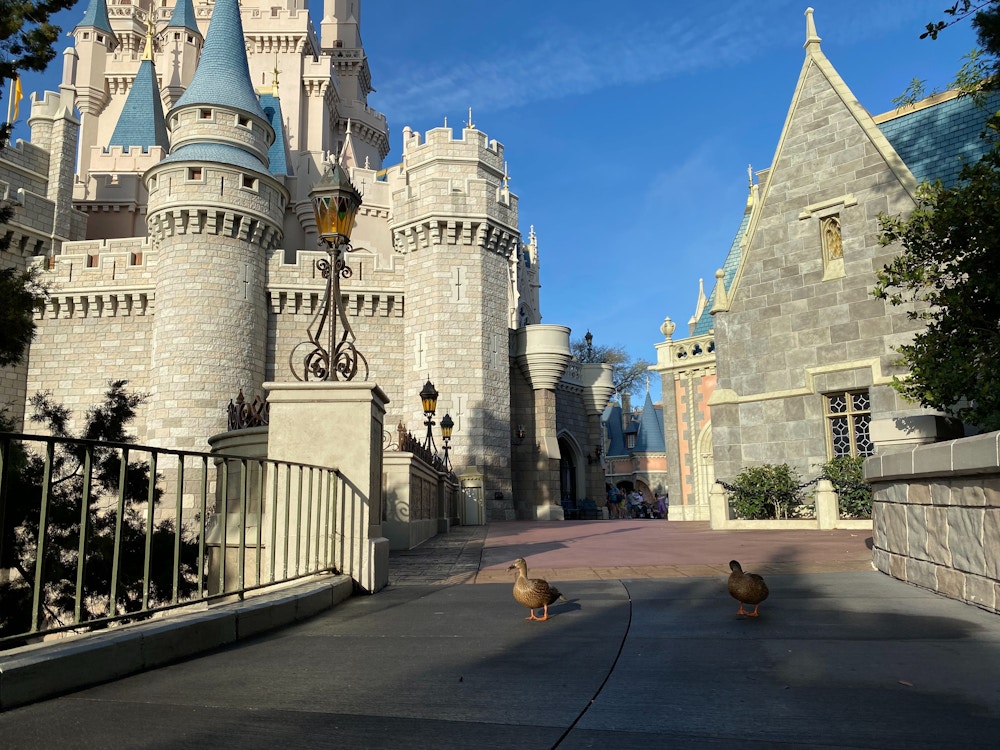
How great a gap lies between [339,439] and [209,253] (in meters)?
22.5

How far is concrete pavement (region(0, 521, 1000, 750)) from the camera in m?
2.75

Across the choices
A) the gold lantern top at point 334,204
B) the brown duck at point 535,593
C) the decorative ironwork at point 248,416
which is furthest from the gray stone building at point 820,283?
the brown duck at point 535,593

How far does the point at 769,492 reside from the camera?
51.2ft

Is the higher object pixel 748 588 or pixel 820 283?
pixel 820 283

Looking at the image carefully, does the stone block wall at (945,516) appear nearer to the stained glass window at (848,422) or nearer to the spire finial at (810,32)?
the stained glass window at (848,422)

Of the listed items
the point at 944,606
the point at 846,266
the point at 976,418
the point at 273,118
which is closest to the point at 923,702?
the point at 944,606

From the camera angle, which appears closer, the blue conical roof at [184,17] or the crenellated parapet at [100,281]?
the crenellated parapet at [100,281]

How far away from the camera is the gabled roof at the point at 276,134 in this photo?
3512 cm

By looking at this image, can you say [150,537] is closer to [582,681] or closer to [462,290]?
[582,681]

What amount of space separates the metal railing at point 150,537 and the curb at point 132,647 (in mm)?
119

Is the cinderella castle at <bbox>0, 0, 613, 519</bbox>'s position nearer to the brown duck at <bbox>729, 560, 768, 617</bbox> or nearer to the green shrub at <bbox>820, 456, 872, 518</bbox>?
the green shrub at <bbox>820, 456, 872, 518</bbox>

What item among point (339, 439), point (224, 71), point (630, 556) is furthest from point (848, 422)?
point (224, 71)

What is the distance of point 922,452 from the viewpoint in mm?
6180

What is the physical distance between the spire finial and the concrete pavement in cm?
1489
